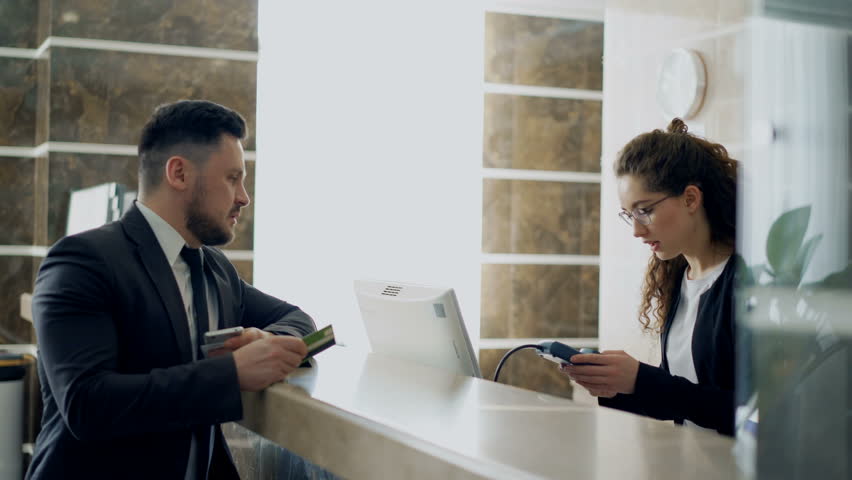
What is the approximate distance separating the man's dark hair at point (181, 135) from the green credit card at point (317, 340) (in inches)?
19.6

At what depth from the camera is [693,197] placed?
2.20 m

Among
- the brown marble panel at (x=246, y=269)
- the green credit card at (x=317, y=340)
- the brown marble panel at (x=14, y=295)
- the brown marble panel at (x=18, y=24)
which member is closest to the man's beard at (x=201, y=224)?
the green credit card at (x=317, y=340)

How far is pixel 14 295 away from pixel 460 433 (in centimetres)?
355

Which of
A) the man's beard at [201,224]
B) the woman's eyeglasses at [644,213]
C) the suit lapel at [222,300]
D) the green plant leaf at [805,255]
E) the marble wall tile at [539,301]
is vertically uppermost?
the woman's eyeglasses at [644,213]

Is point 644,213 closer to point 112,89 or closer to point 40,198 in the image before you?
point 112,89

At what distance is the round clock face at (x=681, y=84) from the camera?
3496 mm

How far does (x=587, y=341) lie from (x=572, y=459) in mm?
3868

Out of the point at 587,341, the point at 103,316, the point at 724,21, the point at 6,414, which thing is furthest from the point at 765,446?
the point at 587,341

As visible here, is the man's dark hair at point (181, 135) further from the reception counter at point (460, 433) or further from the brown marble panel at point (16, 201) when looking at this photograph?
the brown marble panel at point (16, 201)

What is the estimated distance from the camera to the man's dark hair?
1.96m

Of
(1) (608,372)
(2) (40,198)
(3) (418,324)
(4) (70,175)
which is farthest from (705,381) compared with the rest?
(2) (40,198)

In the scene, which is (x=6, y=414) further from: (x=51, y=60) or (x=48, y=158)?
(x=51, y=60)

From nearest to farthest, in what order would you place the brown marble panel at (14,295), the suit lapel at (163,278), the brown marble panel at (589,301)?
the suit lapel at (163,278), the brown marble panel at (14,295), the brown marble panel at (589,301)

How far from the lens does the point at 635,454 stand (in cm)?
102
